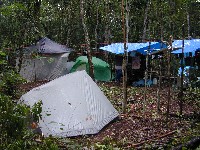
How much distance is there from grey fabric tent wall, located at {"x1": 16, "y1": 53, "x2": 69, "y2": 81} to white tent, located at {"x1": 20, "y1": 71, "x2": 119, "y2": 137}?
10.6 metres

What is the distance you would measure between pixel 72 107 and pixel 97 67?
10878 mm

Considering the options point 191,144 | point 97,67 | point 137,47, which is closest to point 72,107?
point 191,144

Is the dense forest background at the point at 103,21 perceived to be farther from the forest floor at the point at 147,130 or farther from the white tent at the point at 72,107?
the white tent at the point at 72,107

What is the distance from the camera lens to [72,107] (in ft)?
27.9

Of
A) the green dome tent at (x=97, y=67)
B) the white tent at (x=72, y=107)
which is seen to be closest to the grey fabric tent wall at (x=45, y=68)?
the green dome tent at (x=97, y=67)

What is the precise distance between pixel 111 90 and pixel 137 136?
7366mm

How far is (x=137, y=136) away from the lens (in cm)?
798

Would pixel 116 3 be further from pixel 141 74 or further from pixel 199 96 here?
pixel 199 96

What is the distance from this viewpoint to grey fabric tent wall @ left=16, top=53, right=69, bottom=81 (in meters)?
19.8

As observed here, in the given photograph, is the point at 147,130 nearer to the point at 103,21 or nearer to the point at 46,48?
the point at 46,48

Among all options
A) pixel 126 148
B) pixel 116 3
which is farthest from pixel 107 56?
pixel 126 148

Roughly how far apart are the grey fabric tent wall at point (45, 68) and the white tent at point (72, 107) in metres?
10.6

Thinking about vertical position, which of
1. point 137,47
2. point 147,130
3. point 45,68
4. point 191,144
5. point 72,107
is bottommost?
point 147,130

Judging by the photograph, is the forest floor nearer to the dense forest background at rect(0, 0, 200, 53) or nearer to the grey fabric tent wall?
the grey fabric tent wall
